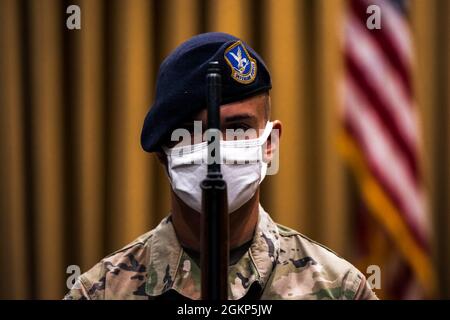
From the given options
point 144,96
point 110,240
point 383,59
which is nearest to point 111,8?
point 144,96

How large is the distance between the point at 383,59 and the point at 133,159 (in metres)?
0.78

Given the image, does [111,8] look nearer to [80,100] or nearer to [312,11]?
[80,100]

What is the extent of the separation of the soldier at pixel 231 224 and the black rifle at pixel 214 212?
9.4 inches

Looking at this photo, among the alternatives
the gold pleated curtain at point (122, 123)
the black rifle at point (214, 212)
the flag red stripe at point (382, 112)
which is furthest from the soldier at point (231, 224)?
the flag red stripe at point (382, 112)

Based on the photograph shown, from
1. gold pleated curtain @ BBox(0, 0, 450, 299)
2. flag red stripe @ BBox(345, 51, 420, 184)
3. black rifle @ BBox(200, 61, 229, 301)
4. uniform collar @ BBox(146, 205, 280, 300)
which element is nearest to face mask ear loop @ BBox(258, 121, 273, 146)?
uniform collar @ BBox(146, 205, 280, 300)

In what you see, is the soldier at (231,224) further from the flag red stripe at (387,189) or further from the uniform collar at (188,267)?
the flag red stripe at (387,189)

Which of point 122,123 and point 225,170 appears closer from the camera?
point 225,170

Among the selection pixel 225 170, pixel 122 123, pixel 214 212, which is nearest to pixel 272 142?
pixel 225 170

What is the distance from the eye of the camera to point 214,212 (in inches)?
35.1

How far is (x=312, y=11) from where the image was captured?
1869mm

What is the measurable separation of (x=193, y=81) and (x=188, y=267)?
14.3 inches

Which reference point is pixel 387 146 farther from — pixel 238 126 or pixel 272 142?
A: pixel 238 126

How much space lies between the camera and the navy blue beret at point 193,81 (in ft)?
3.75
